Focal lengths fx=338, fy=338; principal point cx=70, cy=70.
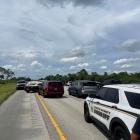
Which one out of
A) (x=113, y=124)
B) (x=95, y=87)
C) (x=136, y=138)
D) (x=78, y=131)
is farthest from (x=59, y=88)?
(x=136, y=138)

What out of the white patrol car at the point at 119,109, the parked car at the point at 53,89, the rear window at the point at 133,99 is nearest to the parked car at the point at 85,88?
the parked car at the point at 53,89

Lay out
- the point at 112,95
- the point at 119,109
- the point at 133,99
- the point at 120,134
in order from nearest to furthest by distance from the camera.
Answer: the point at 120,134 → the point at 133,99 → the point at 119,109 → the point at 112,95

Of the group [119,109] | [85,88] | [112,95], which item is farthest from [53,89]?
[119,109]

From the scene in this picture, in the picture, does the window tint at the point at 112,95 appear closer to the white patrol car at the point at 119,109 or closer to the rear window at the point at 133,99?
the white patrol car at the point at 119,109

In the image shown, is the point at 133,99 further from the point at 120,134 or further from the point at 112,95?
the point at 112,95

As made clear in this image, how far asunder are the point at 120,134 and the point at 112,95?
1791 millimetres

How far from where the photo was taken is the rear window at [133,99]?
812cm

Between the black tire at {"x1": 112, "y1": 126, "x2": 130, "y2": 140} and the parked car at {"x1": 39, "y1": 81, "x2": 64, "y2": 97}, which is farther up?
the parked car at {"x1": 39, "y1": 81, "x2": 64, "y2": 97}

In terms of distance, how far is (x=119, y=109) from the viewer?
870 centimetres

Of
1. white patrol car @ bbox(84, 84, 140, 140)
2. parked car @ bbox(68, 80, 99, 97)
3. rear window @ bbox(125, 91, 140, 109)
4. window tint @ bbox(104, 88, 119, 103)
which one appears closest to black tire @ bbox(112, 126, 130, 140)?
white patrol car @ bbox(84, 84, 140, 140)

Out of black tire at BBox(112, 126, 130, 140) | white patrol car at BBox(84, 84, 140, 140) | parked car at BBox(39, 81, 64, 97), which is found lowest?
black tire at BBox(112, 126, 130, 140)

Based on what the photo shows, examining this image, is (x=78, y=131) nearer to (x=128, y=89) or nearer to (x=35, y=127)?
(x=35, y=127)

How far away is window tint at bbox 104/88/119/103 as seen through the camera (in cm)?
934

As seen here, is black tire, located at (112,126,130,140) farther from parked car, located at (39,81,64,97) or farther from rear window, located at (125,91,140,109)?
parked car, located at (39,81,64,97)
